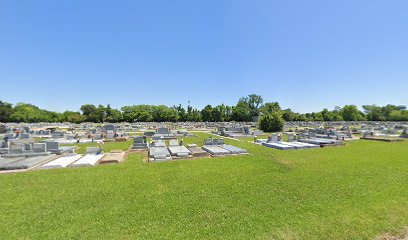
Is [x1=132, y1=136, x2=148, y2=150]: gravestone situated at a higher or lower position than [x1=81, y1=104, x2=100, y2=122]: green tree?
lower

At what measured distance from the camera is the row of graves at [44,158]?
32.1 feet

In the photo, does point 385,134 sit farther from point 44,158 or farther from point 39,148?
point 39,148

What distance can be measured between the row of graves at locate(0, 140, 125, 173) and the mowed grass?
1.24 meters

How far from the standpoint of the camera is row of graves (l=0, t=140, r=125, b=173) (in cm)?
978

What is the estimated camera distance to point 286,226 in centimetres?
459

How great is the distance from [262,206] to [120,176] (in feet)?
21.0

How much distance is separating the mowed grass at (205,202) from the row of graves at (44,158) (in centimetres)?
124

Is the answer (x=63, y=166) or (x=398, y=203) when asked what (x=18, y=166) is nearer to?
(x=63, y=166)

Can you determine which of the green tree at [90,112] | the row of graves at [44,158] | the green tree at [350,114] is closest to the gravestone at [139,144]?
the row of graves at [44,158]

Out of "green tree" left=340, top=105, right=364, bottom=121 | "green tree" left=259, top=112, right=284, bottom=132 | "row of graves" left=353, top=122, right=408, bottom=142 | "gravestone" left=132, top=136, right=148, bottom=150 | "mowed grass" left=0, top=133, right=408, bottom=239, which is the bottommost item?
"mowed grass" left=0, top=133, right=408, bottom=239

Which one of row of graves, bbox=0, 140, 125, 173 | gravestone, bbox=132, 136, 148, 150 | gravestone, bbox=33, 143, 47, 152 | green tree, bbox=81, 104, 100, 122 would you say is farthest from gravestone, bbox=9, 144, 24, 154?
green tree, bbox=81, 104, 100, 122

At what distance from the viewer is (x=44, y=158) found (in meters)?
11.4

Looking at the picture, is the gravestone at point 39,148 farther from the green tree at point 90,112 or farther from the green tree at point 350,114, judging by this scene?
the green tree at point 350,114

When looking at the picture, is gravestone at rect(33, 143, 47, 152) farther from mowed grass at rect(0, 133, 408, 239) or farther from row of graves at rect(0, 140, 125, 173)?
mowed grass at rect(0, 133, 408, 239)
